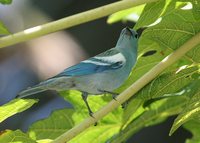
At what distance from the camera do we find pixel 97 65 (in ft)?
7.38

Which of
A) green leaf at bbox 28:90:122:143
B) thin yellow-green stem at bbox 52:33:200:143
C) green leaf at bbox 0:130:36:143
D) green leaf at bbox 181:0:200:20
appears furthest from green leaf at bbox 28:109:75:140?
green leaf at bbox 181:0:200:20

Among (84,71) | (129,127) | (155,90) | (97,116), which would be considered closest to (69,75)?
(84,71)

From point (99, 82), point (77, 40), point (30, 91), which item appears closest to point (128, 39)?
point (99, 82)

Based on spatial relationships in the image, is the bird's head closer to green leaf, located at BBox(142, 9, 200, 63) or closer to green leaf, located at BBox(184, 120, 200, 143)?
green leaf, located at BBox(184, 120, 200, 143)

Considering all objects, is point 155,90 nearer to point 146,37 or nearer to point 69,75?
point 146,37

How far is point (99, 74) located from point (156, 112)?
0.26 m

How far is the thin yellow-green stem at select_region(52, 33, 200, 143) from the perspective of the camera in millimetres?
1522

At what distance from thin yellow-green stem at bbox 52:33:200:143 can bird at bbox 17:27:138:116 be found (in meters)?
0.42

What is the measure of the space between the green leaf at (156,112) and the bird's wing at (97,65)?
200 millimetres

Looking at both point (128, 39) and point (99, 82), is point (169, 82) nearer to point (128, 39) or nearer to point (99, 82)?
point (99, 82)

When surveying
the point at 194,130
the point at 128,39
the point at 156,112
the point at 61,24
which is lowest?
the point at 194,130

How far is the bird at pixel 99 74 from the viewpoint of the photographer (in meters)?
2.06

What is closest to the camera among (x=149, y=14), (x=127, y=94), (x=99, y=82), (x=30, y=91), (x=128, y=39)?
(x=127, y=94)

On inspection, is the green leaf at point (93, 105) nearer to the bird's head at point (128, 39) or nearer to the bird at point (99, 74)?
the bird at point (99, 74)
